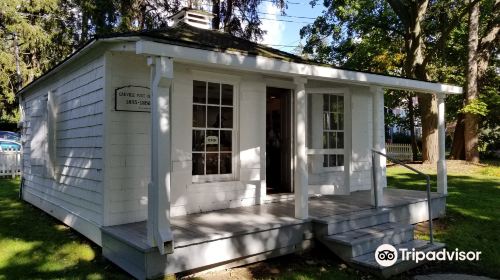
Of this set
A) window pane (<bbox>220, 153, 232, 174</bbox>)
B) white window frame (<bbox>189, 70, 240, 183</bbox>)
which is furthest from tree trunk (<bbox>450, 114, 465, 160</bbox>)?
window pane (<bbox>220, 153, 232, 174</bbox>)

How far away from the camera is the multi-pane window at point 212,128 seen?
6.06m

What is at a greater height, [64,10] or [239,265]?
[64,10]

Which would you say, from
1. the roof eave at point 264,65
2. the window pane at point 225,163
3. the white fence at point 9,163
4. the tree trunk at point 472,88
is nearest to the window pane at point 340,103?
the roof eave at point 264,65

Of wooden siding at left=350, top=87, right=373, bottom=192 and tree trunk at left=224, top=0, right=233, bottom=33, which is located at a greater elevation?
tree trunk at left=224, top=0, right=233, bottom=33

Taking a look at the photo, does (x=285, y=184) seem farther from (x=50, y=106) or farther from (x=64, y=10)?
(x=64, y=10)

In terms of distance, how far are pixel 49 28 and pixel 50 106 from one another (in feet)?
47.8

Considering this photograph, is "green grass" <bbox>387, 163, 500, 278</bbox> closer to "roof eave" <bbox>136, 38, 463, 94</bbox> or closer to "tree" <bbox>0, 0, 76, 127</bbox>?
"roof eave" <bbox>136, 38, 463, 94</bbox>

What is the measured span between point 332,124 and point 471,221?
116 inches

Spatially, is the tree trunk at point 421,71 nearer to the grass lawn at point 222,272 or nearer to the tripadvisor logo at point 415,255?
the grass lawn at point 222,272

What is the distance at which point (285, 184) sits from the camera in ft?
25.2

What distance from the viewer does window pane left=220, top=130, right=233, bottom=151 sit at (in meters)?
6.34

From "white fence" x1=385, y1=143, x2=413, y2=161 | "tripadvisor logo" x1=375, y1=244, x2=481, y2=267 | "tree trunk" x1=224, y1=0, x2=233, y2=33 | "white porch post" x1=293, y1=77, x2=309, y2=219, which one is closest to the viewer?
"tripadvisor logo" x1=375, y1=244, x2=481, y2=267

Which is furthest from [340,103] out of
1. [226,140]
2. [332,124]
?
[226,140]

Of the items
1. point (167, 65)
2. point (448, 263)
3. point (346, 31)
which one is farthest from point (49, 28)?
point (448, 263)
